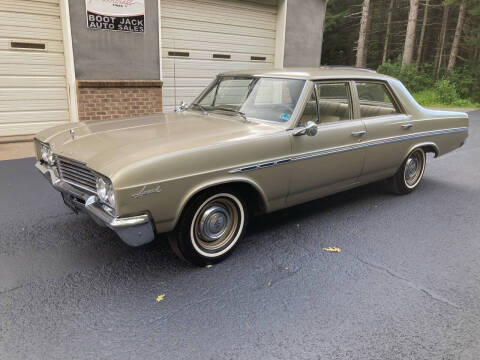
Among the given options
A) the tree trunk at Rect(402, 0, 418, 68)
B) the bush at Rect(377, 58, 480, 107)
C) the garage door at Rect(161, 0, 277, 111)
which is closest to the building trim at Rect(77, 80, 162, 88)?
the garage door at Rect(161, 0, 277, 111)

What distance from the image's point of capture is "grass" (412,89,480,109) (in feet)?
58.8

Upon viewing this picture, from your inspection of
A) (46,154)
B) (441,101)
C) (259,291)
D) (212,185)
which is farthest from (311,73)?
(441,101)

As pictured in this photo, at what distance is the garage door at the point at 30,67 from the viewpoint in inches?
284

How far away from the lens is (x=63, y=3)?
731cm

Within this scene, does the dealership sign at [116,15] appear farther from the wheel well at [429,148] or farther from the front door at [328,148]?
the wheel well at [429,148]

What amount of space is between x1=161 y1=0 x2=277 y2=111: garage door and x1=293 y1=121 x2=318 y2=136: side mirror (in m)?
5.89

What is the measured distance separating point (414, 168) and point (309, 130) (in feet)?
8.25

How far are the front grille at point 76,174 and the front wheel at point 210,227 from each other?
75 cm

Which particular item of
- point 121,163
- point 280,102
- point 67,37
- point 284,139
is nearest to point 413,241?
point 284,139

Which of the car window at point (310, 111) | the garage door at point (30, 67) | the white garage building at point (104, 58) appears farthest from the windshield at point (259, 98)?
the garage door at point (30, 67)

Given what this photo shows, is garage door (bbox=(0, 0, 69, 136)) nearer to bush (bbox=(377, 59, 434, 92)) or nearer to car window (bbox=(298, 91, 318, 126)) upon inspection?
car window (bbox=(298, 91, 318, 126))

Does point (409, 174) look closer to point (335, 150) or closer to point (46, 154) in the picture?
point (335, 150)

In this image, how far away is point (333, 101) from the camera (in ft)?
14.1

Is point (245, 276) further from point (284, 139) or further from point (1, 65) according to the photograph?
point (1, 65)
